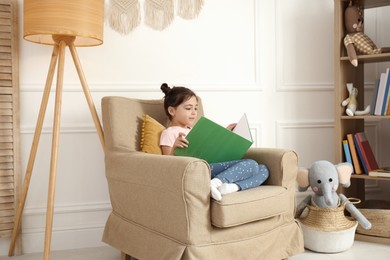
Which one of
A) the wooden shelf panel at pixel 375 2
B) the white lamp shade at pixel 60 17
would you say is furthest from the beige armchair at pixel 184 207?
the wooden shelf panel at pixel 375 2

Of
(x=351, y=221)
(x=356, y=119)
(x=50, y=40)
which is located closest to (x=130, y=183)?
(x=50, y=40)

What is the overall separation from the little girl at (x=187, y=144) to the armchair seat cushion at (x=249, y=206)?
5 centimetres

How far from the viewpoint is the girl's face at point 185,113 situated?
8.38ft

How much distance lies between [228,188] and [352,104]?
1.31 meters

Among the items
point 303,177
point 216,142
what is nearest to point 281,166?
point 216,142

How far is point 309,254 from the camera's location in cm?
256

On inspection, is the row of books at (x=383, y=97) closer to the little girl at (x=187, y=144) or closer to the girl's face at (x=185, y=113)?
the little girl at (x=187, y=144)

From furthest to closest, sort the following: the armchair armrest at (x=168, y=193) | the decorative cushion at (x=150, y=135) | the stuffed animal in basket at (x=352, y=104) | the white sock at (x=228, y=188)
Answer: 1. the stuffed animal in basket at (x=352, y=104)
2. the decorative cushion at (x=150, y=135)
3. the white sock at (x=228, y=188)
4. the armchair armrest at (x=168, y=193)

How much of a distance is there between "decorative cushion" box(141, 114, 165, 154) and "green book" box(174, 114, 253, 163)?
0.18 m

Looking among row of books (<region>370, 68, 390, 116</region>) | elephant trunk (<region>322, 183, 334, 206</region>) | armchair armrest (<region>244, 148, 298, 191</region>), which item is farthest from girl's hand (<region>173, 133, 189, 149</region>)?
row of books (<region>370, 68, 390, 116</region>)

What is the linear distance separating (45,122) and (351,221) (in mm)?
1883

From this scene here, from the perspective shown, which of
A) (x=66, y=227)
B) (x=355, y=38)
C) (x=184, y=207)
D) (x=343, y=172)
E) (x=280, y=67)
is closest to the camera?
(x=184, y=207)

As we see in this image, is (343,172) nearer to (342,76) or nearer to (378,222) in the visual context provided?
(378,222)

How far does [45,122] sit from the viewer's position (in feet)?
9.21
